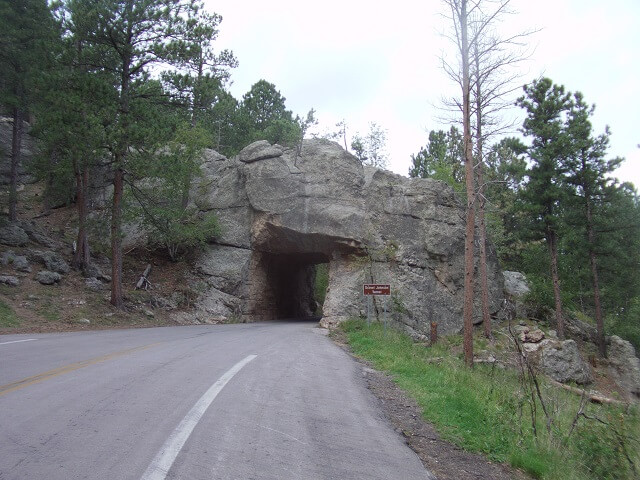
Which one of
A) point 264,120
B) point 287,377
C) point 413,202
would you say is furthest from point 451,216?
point 264,120

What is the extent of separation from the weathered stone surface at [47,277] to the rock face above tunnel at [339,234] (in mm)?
6571

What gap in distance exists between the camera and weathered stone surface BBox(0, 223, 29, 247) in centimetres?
2147

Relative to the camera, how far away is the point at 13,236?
21750mm

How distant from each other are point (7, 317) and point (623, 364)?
2848cm

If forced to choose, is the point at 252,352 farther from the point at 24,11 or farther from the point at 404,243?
the point at 24,11

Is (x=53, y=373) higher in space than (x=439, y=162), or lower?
lower

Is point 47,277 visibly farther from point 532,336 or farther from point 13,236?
point 532,336

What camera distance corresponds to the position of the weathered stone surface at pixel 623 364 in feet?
79.0

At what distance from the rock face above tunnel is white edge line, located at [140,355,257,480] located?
16.4 metres

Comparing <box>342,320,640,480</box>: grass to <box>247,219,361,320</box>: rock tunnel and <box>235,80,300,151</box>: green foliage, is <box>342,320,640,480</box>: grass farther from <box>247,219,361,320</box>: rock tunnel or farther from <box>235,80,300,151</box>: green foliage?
<box>235,80,300,151</box>: green foliage

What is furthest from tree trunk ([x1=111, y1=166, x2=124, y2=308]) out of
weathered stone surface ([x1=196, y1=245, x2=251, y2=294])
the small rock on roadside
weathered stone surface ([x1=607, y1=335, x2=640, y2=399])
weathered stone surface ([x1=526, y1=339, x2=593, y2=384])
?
weathered stone surface ([x1=607, y1=335, x2=640, y2=399])

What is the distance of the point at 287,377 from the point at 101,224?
598 inches

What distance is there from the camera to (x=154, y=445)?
4.43 meters

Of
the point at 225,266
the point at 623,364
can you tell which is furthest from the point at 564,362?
the point at 225,266
